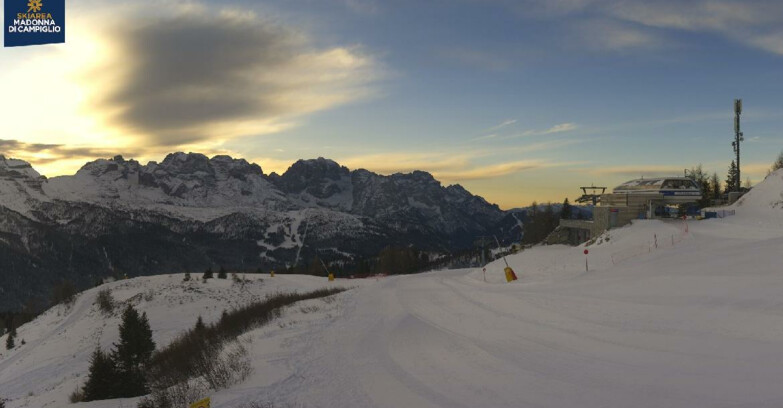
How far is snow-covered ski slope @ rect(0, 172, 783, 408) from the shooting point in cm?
998

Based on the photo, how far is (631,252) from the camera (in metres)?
30.7

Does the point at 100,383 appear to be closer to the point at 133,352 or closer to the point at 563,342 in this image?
the point at 133,352

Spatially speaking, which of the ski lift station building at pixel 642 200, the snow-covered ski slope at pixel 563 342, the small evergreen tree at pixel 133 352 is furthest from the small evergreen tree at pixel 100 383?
the ski lift station building at pixel 642 200

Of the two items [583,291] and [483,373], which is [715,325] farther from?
[583,291]

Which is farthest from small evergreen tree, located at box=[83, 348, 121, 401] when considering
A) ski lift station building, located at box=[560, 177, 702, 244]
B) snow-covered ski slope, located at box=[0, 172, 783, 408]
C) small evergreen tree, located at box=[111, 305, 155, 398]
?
ski lift station building, located at box=[560, 177, 702, 244]

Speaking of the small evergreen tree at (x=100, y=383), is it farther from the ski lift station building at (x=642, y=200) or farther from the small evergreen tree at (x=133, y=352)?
the ski lift station building at (x=642, y=200)

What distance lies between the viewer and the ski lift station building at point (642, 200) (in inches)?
1638

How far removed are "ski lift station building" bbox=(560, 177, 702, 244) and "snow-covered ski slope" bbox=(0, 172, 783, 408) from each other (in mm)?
10990

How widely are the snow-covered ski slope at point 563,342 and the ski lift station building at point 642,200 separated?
10990 mm

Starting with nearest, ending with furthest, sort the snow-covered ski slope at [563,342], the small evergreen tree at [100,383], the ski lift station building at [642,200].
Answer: the snow-covered ski slope at [563,342]
the small evergreen tree at [100,383]
the ski lift station building at [642,200]

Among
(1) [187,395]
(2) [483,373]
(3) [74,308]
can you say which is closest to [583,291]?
(2) [483,373]

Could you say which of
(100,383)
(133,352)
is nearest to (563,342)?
(100,383)

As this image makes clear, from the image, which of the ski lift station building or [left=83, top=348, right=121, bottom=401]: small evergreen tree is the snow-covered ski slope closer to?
[left=83, top=348, right=121, bottom=401]: small evergreen tree

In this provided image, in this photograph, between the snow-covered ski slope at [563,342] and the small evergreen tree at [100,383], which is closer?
the snow-covered ski slope at [563,342]
